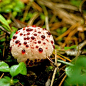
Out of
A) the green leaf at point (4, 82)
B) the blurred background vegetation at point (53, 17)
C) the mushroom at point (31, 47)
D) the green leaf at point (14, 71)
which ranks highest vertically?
the blurred background vegetation at point (53, 17)

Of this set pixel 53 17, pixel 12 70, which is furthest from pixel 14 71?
pixel 53 17

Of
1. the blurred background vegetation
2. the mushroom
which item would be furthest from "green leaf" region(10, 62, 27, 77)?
→ the blurred background vegetation

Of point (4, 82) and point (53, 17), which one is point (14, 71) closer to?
point (4, 82)

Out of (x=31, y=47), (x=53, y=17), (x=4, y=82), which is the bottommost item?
(x=4, y=82)

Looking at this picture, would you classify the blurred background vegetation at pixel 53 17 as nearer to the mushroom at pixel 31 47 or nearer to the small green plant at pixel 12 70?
the mushroom at pixel 31 47

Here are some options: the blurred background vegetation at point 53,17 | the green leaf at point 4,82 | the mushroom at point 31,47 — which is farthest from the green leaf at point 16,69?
the blurred background vegetation at point 53,17

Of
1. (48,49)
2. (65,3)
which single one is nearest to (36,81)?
(48,49)

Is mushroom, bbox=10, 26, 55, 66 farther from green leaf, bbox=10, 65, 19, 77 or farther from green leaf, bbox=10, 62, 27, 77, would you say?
green leaf, bbox=10, 65, 19, 77

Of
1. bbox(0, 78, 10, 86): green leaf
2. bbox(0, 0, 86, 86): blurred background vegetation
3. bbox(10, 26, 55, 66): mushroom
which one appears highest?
bbox(0, 0, 86, 86): blurred background vegetation
